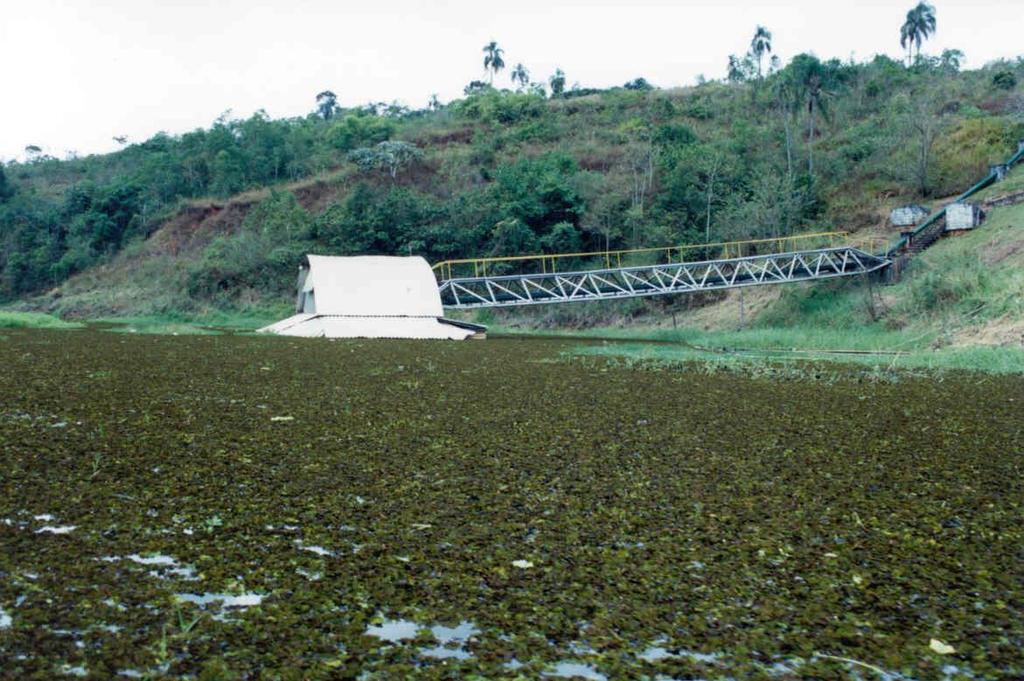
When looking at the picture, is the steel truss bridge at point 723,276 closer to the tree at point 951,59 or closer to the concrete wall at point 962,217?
the concrete wall at point 962,217

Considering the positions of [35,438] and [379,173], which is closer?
[35,438]

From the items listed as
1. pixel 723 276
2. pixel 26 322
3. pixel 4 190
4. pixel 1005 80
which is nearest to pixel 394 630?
pixel 723 276

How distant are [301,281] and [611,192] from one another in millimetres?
15876

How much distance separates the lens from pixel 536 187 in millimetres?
37719

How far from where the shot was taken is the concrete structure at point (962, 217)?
2619cm

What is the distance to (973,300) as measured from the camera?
19797 mm

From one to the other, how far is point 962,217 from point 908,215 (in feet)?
11.1

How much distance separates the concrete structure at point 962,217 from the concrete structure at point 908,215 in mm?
2692

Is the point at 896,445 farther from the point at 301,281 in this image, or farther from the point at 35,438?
the point at 301,281

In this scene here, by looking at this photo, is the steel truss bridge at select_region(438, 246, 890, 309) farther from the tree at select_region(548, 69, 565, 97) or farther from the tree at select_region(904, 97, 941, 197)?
the tree at select_region(548, 69, 565, 97)

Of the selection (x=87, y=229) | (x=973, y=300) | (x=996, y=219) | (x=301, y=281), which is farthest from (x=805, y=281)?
(x=87, y=229)

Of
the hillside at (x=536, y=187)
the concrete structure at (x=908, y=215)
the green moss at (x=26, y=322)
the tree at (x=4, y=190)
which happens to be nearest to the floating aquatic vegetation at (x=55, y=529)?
the hillside at (x=536, y=187)

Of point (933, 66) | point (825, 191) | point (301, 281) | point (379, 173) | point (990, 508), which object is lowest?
point (990, 508)

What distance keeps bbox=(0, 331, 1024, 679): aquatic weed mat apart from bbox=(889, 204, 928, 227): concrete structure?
2392 centimetres
